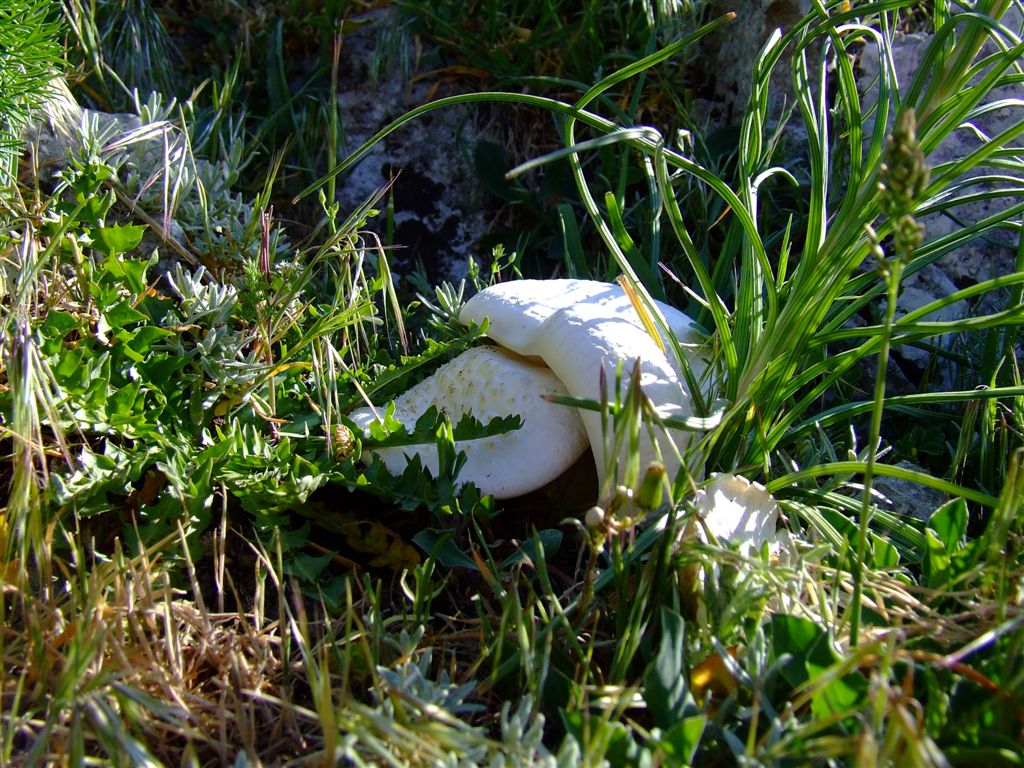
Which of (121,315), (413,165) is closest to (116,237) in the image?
(121,315)

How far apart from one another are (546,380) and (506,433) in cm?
13

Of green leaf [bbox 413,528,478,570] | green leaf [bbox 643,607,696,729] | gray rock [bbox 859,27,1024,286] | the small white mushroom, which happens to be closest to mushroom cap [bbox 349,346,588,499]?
green leaf [bbox 413,528,478,570]

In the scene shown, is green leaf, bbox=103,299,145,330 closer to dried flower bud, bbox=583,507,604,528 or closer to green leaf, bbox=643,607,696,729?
dried flower bud, bbox=583,507,604,528

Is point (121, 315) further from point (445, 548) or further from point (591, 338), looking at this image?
point (591, 338)

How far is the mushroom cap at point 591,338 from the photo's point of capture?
1451 mm

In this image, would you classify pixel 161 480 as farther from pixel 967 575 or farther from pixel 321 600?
pixel 967 575

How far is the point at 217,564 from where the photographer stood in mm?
1428

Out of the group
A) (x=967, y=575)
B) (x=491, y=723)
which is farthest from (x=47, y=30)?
(x=967, y=575)

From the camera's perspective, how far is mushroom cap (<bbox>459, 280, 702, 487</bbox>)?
1.45 meters

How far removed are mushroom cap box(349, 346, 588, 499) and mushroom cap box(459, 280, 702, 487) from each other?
53 millimetres

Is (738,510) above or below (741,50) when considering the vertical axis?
below

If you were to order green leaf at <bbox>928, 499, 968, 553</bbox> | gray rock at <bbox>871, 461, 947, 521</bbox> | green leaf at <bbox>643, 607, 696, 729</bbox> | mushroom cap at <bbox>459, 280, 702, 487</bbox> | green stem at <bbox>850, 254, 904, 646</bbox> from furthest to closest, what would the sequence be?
gray rock at <bbox>871, 461, 947, 521</bbox> < mushroom cap at <bbox>459, 280, 702, 487</bbox> < green leaf at <bbox>928, 499, 968, 553</bbox> < green leaf at <bbox>643, 607, 696, 729</bbox> < green stem at <bbox>850, 254, 904, 646</bbox>

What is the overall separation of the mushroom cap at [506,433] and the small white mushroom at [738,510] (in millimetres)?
292

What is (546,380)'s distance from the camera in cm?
163
